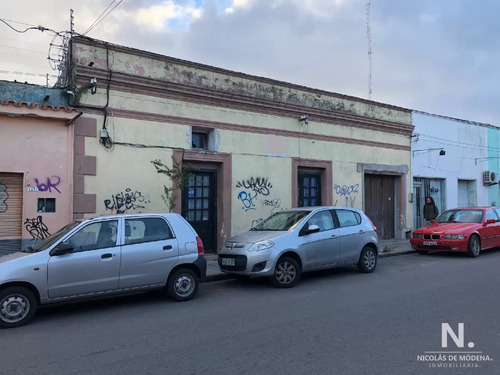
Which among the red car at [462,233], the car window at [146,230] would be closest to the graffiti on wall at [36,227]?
the car window at [146,230]

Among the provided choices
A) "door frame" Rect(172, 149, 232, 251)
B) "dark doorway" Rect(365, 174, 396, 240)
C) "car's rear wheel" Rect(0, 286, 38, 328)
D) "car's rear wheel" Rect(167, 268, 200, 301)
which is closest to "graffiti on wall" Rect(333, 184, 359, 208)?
"dark doorway" Rect(365, 174, 396, 240)

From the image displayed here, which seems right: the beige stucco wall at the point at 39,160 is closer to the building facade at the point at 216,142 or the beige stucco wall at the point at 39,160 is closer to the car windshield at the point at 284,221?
the building facade at the point at 216,142

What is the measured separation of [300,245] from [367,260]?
2.32 meters

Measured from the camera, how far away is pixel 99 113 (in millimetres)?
10680

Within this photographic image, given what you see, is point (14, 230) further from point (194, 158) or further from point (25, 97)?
point (194, 158)

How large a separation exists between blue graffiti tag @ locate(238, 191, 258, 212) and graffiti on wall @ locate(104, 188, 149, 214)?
9.59 ft

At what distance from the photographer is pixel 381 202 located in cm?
1709

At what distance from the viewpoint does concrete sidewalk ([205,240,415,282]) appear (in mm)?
9703

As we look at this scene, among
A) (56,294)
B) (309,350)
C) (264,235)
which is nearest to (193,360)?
(309,350)

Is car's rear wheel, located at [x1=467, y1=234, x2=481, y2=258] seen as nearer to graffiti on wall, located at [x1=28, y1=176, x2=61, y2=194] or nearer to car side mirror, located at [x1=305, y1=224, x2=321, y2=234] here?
car side mirror, located at [x1=305, y1=224, x2=321, y2=234]

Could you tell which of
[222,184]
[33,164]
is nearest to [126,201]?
[33,164]

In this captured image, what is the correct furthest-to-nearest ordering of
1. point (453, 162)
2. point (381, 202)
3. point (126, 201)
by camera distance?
point (453, 162) → point (381, 202) → point (126, 201)

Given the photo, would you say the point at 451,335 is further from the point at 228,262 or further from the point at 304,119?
the point at 304,119

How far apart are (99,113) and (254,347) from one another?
25.4 feet
